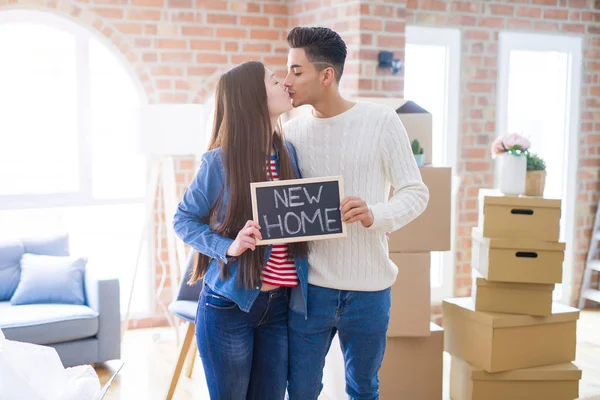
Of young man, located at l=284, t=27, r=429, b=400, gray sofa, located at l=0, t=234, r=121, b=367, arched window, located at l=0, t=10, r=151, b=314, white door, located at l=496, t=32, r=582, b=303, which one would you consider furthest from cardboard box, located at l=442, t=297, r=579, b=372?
arched window, located at l=0, t=10, r=151, b=314

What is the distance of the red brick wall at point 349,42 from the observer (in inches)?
177

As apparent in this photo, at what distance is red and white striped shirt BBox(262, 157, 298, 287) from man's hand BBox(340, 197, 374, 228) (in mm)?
207

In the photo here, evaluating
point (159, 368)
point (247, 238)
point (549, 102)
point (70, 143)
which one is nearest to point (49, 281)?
point (159, 368)

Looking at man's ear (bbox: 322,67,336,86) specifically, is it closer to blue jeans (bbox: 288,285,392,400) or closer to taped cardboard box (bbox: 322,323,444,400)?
blue jeans (bbox: 288,285,392,400)

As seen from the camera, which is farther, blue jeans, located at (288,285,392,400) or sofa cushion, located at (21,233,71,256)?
sofa cushion, located at (21,233,71,256)

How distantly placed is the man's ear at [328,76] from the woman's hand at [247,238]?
48 centimetres

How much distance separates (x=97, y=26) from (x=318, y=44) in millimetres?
2902

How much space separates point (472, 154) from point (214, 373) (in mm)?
3589

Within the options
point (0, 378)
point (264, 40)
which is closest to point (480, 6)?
point (264, 40)

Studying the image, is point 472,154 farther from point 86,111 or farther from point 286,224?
point 286,224

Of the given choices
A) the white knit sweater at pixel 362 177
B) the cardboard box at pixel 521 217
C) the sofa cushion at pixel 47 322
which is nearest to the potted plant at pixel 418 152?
the cardboard box at pixel 521 217

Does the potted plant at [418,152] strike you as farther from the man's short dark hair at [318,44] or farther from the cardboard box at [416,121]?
the man's short dark hair at [318,44]

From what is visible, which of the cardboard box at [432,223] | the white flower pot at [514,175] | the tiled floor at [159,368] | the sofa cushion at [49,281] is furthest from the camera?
the sofa cushion at [49,281]

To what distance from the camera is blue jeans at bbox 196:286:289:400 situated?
6.64ft
